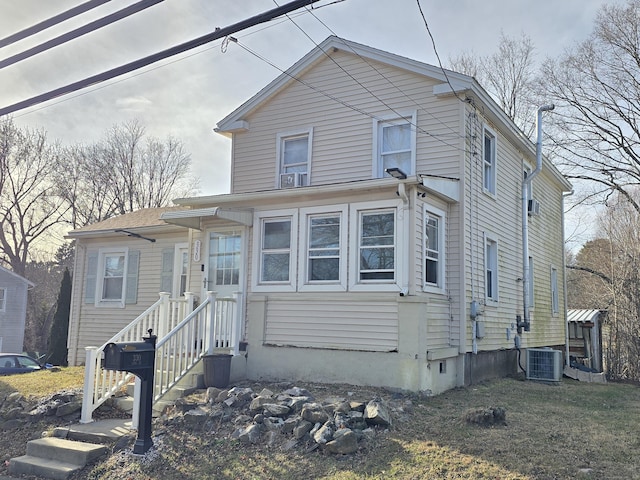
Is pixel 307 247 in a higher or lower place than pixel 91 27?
lower

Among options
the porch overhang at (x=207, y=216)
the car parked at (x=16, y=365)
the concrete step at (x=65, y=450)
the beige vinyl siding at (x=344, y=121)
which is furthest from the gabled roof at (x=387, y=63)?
the car parked at (x=16, y=365)

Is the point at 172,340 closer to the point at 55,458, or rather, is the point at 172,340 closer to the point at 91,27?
the point at 55,458

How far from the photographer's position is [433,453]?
20.0ft

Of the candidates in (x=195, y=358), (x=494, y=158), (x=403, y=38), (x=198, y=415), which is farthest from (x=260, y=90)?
(x=198, y=415)

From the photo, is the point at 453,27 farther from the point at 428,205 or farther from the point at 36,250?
the point at 36,250

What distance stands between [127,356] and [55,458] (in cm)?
158

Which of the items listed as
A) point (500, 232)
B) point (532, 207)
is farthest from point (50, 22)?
point (532, 207)

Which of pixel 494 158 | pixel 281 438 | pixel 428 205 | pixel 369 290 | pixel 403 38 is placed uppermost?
pixel 403 38

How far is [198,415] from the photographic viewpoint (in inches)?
289

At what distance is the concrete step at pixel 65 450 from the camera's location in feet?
22.1

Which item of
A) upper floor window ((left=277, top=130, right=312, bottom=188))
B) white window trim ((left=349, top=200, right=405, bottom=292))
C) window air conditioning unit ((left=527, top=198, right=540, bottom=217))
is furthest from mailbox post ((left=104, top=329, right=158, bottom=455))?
window air conditioning unit ((left=527, top=198, right=540, bottom=217))

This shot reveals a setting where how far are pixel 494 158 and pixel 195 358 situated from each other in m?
7.59

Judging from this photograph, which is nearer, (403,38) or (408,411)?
(408,411)

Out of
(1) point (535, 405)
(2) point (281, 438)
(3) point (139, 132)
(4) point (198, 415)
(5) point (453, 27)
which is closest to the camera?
(2) point (281, 438)
